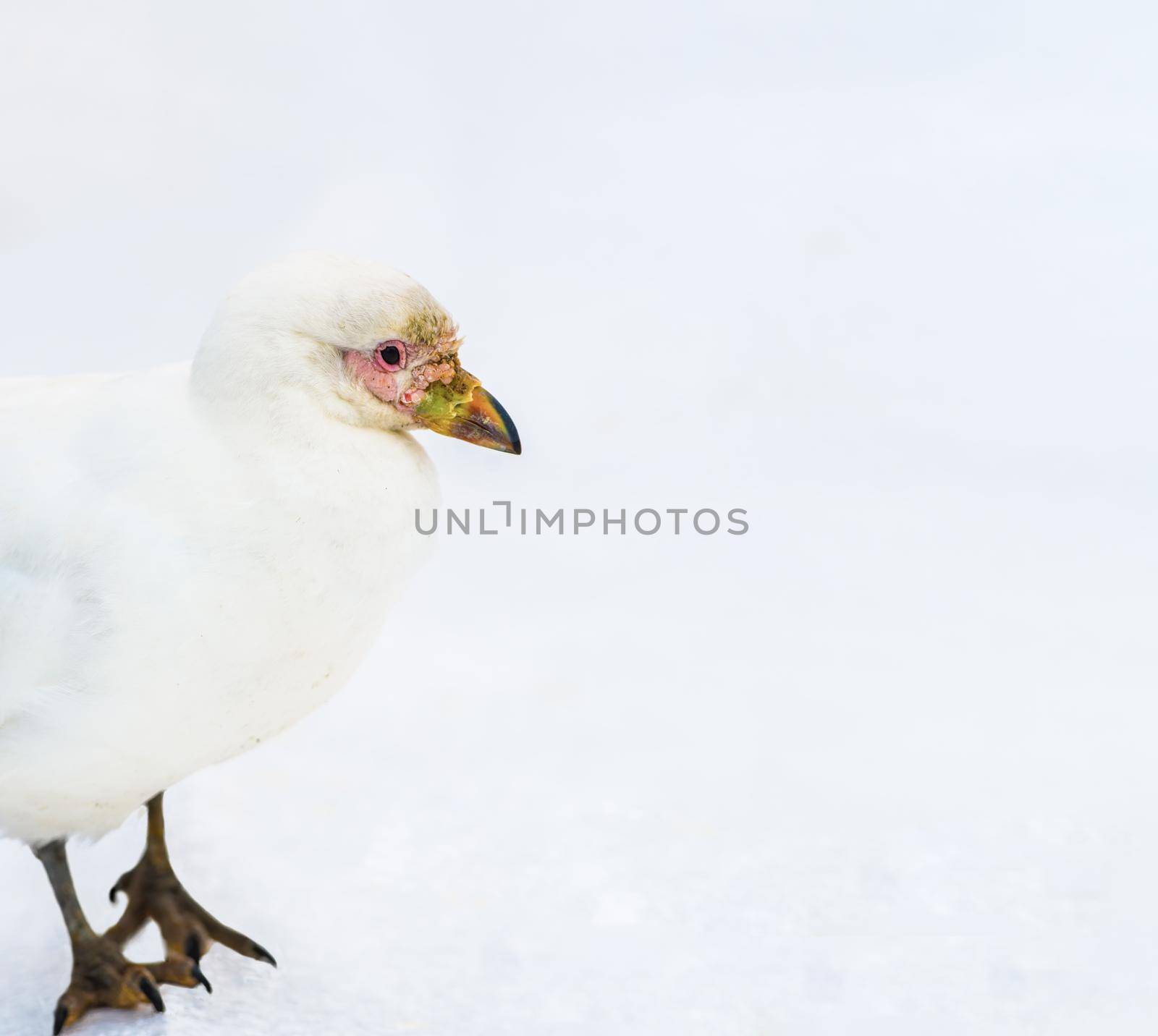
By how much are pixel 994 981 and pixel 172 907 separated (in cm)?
113

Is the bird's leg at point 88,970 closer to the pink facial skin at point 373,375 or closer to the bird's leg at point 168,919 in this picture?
the bird's leg at point 168,919

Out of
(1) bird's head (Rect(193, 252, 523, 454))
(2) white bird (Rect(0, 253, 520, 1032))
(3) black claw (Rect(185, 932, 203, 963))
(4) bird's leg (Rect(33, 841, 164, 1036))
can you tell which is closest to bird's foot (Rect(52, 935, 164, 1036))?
(4) bird's leg (Rect(33, 841, 164, 1036))

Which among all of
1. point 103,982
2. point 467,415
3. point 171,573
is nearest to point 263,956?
point 103,982

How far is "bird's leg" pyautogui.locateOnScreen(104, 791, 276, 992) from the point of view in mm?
2047

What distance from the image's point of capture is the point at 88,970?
1951 millimetres

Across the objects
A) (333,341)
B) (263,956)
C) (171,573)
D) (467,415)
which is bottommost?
(263,956)

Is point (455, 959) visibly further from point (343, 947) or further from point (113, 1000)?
point (113, 1000)

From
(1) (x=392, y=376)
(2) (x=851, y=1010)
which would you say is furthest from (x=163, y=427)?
(2) (x=851, y=1010)

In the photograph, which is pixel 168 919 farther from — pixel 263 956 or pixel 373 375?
pixel 373 375

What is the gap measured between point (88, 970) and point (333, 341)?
2.89 ft

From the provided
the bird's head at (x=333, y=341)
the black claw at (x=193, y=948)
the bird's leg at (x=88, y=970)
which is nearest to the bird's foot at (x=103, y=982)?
Result: the bird's leg at (x=88, y=970)

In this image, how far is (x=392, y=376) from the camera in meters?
1.78

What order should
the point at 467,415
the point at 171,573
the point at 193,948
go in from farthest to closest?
the point at 193,948, the point at 467,415, the point at 171,573

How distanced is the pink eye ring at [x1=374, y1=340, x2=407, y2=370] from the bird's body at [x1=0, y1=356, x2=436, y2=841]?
8 cm
